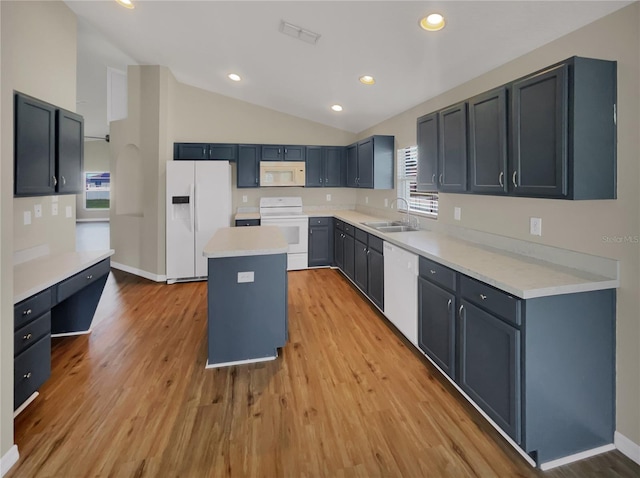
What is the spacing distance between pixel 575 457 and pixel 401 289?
1.63 metres

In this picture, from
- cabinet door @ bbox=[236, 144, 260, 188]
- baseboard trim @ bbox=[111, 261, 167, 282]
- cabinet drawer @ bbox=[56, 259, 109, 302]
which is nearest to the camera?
cabinet drawer @ bbox=[56, 259, 109, 302]

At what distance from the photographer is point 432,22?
8.04 feet

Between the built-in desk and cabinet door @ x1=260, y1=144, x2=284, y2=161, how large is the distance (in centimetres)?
329

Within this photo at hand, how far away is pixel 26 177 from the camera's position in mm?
2436

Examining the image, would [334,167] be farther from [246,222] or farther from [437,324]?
[437,324]

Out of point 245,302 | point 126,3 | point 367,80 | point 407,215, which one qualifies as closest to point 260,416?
point 245,302

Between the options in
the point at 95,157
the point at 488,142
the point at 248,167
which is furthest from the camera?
the point at 95,157

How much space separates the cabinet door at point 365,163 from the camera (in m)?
5.00

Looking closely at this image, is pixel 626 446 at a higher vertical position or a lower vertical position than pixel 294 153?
lower

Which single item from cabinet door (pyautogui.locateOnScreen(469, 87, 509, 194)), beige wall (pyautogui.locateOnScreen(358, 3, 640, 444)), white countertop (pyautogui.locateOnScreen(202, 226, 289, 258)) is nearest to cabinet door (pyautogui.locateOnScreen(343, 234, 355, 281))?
white countertop (pyautogui.locateOnScreen(202, 226, 289, 258))

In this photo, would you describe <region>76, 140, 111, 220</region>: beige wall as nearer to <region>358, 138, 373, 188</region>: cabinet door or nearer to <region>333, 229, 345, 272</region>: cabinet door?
<region>333, 229, 345, 272</region>: cabinet door

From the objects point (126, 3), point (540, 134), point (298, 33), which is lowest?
point (540, 134)

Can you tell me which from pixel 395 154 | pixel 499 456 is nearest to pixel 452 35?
pixel 395 154

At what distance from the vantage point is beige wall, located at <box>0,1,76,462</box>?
1740 mm
